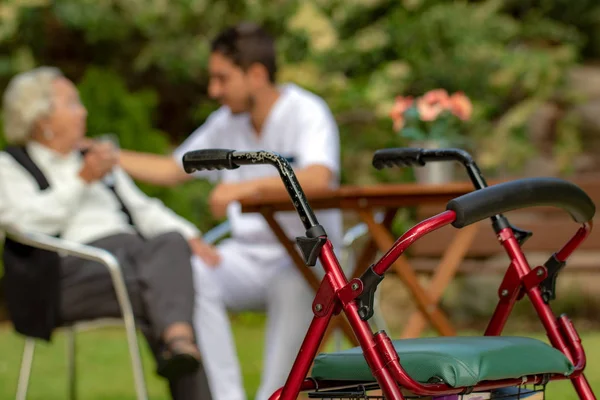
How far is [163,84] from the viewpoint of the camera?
9852 millimetres

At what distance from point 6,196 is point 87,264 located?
347mm

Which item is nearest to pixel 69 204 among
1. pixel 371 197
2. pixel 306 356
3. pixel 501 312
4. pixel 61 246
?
pixel 61 246

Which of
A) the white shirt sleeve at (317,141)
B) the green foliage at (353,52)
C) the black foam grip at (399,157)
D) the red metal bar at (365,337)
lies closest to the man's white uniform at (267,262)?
the white shirt sleeve at (317,141)

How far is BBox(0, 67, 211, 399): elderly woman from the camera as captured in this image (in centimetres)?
330

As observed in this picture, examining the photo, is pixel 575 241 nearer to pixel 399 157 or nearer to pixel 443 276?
pixel 399 157

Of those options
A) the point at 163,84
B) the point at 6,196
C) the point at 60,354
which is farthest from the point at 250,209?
the point at 163,84

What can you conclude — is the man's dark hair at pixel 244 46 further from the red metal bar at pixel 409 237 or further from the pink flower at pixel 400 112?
the red metal bar at pixel 409 237

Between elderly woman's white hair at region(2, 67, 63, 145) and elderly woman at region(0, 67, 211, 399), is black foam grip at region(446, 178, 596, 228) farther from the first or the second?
elderly woman's white hair at region(2, 67, 63, 145)

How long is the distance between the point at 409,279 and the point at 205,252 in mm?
721

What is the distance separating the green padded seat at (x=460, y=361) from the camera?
1.80 meters

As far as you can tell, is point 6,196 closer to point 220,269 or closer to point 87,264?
point 87,264

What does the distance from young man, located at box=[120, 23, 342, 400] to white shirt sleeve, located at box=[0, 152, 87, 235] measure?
42cm

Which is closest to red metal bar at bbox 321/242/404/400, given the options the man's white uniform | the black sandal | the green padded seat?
the green padded seat

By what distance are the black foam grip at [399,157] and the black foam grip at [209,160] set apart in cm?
50
